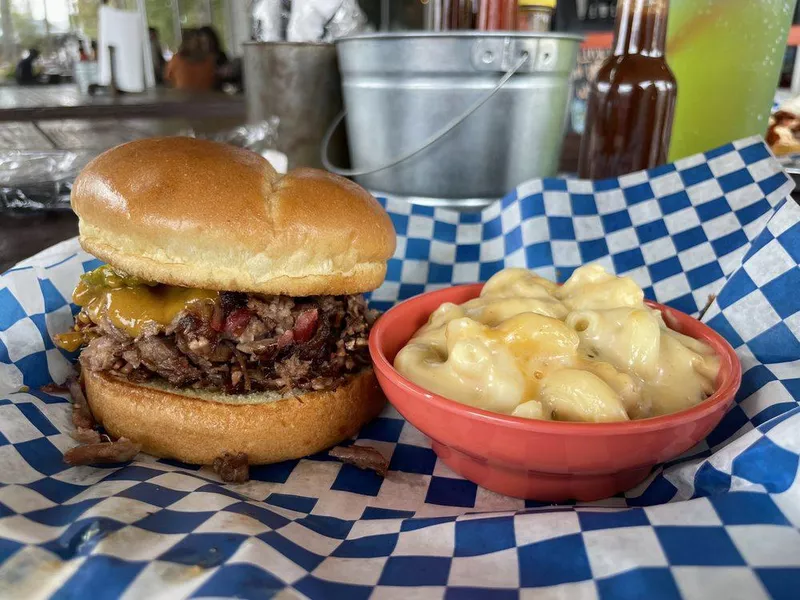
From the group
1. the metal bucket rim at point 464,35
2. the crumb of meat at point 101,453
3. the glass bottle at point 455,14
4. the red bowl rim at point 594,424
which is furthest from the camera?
the glass bottle at point 455,14

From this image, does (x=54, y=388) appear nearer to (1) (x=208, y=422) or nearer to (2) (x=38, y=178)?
(1) (x=208, y=422)

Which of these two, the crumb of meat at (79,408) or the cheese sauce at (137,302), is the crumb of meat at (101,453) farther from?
the cheese sauce at (137,302)

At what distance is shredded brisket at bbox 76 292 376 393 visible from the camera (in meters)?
1.21

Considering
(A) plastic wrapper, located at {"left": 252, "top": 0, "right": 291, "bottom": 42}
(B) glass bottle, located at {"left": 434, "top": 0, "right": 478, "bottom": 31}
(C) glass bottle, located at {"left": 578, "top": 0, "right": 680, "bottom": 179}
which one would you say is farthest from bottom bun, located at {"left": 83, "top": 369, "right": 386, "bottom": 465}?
(A) plastic wrapper, located at {"left": 252, "top": 0, "right": 291, "bottom": 42}

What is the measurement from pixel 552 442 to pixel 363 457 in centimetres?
44

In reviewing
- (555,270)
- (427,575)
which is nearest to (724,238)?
(555,270)

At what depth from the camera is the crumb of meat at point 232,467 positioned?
1182mm

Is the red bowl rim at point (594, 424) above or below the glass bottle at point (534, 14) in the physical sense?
below

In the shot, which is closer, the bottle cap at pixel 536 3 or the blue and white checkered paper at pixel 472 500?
the blue and white checkered paper at pixel 472 500

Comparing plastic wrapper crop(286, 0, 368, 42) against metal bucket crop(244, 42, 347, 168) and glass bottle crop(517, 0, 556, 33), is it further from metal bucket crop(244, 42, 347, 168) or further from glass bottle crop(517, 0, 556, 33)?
glass bottle crop(517, 0, 556, 33)

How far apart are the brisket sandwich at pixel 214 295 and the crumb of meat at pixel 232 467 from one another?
2cm

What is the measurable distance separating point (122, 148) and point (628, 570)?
1186mm

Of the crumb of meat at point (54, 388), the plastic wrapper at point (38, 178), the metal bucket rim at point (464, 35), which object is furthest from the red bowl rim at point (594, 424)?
the plastic wrapper at point (38, 178)

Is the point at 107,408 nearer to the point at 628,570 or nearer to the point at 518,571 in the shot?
the point at 518,571
